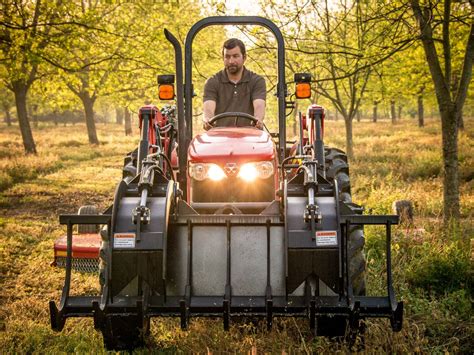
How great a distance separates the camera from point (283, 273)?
11.2 feet

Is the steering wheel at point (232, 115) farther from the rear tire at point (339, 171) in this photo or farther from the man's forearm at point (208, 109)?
the rear tire at point (339, 171)

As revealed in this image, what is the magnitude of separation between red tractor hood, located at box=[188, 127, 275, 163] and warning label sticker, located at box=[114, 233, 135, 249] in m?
1.35

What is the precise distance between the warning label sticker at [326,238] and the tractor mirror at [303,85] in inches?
73.8

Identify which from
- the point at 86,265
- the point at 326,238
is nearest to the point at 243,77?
the point at 86,265

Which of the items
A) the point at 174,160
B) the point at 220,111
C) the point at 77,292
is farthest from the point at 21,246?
the point at 220,111

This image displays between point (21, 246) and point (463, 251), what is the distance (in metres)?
5.11

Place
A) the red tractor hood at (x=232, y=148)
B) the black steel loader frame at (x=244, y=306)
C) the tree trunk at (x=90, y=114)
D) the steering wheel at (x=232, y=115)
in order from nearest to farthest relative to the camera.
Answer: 1. the black steel loader frame at (x=244, y=306)
2. the red tractor hood at (x=232, y=148)
3. the steering wheel at (x=232, y=115)
4. the tree trunk at (x=90, y=114)

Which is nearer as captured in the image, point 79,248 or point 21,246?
point 79,248

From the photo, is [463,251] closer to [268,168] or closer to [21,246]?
[268,168]

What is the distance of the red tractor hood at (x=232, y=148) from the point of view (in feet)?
14.6

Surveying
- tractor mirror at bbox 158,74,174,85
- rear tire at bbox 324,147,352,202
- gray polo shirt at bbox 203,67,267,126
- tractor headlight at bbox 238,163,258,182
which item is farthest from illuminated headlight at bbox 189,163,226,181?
rear tire at bbox 324,147,352,202

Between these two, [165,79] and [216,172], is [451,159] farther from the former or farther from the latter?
[165,79]

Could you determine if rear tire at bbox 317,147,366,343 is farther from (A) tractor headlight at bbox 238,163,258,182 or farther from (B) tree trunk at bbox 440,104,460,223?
(B) tree trunk at bbox 440,104,460,223

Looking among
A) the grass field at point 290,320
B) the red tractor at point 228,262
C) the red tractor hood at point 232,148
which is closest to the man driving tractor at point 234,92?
the red tractor hood at point 232,148
